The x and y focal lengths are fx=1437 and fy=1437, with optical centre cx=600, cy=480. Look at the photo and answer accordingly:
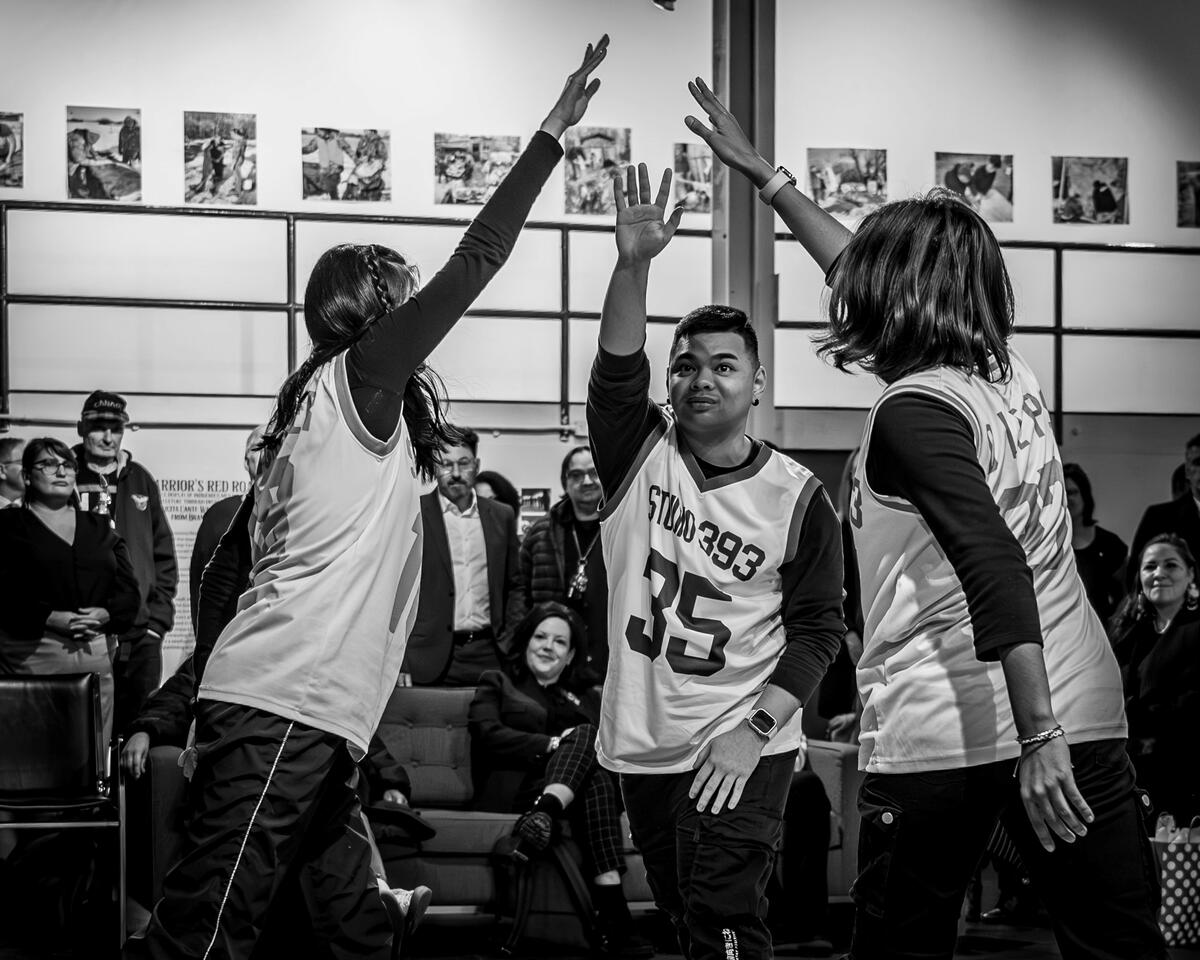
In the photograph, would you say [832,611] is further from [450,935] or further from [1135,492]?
[1135,492]

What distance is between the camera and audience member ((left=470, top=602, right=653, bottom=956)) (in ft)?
16.3

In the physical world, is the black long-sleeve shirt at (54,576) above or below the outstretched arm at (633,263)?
below

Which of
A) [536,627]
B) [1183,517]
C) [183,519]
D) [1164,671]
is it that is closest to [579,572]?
[536,627]

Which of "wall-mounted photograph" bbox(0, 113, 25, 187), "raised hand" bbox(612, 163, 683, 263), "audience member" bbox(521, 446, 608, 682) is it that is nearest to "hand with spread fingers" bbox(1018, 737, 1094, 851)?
"raised hand" bbox(612, 163, 683, 263)

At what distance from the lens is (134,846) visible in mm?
4898

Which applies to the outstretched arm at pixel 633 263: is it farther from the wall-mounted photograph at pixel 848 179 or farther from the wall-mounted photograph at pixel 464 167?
the wall-mounted photograph at pixel 464 167

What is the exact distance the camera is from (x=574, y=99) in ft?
8.86

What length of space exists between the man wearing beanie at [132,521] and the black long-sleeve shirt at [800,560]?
4.06 metres

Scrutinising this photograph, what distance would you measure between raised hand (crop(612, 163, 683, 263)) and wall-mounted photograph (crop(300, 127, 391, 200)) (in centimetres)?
545

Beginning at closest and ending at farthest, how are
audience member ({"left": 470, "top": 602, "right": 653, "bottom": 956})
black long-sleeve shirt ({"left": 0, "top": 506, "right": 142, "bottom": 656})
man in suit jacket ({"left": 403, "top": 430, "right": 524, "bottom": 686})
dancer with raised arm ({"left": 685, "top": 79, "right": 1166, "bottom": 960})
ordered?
dancer with raised arm ({"left": 685, "top": 79, "right": 1166, "bottom": 960})
audience member ({"left": 470, "top": 602, "right": 653, "bottom": 956})
black long-sleeve shirt ({"left": 0, "top": 506, "right": 142, "bottom": 656})
man in suit jacket ({"left": 403, "top": 430, "right": 524, "bottom": 686})

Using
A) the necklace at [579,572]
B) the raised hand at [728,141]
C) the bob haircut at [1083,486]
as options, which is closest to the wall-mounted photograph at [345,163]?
the necklace at [579,572]

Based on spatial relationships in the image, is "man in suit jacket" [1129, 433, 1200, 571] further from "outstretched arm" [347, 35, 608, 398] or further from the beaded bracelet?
the beaded bracelet

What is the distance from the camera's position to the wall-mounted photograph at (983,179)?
795 cm

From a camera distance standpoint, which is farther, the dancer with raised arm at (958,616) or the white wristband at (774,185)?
the white wristband at (774,185)
